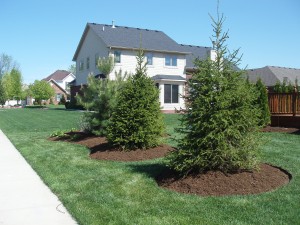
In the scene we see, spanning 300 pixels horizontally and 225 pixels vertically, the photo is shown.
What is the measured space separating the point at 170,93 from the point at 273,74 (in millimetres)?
18787

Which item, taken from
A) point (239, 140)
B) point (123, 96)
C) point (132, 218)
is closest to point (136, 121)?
point (123, 96)

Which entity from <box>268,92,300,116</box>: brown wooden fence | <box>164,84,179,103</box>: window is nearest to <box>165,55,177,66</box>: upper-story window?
<box>164,84,179,103</box>: window

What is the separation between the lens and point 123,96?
9.53 meters

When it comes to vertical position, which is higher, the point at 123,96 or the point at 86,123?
the point at 123,96

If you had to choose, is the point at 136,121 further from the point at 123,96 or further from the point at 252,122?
the point at 252,122

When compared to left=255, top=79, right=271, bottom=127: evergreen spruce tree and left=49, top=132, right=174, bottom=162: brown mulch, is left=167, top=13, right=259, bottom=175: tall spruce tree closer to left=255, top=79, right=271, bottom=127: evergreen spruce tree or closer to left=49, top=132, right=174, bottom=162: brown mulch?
left=49, top=132, right=174, bottom=162: brown mulch

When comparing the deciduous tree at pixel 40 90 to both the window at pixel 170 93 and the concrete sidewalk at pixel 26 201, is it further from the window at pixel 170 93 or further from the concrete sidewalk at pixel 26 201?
the concrete sidewalk at pixel 26 201

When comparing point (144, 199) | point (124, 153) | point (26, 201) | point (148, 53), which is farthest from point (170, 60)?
point (26, 201)

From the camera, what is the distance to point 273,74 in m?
42.8

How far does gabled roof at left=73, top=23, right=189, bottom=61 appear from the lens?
3148cm

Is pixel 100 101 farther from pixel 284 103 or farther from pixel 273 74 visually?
pixel 273 74

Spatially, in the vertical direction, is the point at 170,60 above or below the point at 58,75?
below

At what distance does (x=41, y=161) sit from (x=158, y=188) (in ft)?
14.1

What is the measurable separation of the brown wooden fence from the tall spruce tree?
345 inches
